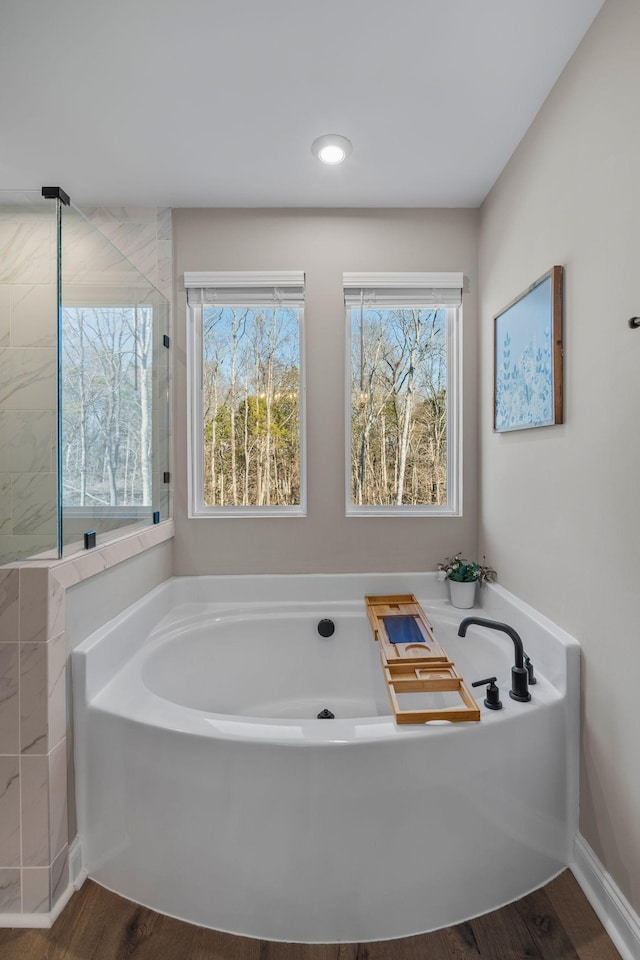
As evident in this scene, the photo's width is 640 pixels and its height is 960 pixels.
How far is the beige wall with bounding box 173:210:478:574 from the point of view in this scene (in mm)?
2381

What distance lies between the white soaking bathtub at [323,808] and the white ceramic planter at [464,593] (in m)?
0.63

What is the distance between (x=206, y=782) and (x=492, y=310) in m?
2.15

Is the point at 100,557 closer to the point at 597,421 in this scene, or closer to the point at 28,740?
the point at 28,740

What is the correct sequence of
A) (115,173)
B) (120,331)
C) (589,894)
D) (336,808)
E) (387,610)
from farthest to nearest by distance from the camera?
(387,610), (115,173), (120,331), (589,894), (336,808)

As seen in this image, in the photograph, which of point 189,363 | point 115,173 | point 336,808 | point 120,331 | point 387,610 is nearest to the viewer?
point 336,808

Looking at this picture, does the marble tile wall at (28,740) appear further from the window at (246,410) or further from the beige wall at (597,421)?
the beige wall at (597,421)

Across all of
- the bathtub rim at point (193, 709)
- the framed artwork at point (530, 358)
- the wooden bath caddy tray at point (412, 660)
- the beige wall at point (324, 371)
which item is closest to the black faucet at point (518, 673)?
the bathtub rim at point (193, 709)

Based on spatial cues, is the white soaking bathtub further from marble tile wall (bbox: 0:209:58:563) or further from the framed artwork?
the framed artwork

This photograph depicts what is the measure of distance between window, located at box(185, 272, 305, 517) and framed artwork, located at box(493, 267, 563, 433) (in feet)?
3.10

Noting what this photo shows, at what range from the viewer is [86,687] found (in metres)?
1.49

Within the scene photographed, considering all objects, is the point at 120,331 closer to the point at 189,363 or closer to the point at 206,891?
the point at 189,363

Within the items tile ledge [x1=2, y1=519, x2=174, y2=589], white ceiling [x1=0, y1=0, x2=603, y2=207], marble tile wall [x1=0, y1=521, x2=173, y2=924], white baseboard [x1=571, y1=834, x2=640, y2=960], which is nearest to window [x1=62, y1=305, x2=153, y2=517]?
tile ledge [x1=2, y1=519, x2=174, y2=589]

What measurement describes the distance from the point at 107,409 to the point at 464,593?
1741mm

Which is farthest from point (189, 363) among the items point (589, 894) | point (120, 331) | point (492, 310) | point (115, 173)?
point (589, 894)
